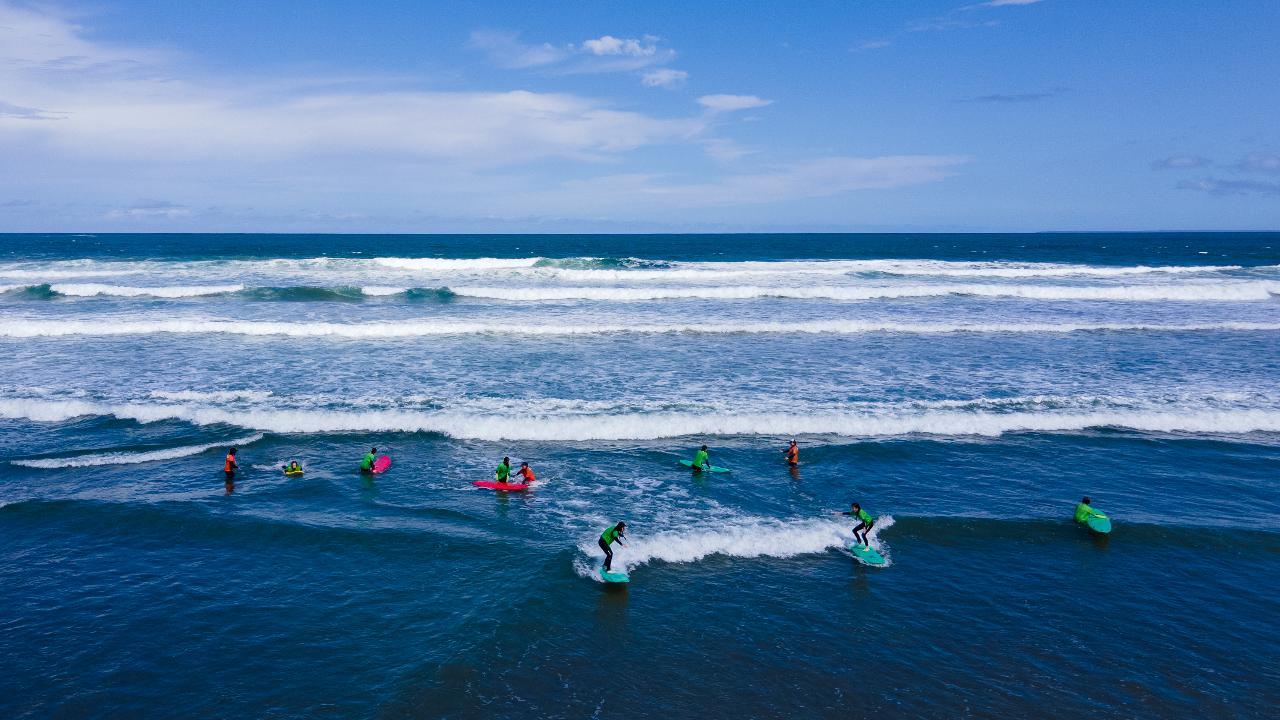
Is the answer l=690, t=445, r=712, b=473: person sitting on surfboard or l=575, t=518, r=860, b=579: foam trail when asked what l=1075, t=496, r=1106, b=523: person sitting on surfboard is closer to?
l=575, t=518, r=860, b=579: foam trail

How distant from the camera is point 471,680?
908 centimetres

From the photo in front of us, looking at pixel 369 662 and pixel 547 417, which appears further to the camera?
pixel 547 417

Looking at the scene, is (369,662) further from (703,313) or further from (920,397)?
(703,313)

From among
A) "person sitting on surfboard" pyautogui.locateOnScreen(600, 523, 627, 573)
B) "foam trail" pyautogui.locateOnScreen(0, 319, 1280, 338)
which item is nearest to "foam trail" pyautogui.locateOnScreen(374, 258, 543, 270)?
"foam trail" pyautogui.locateOnScreen(0, 319, 1280, 338)

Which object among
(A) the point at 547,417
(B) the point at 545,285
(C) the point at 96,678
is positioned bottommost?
(C) the point at 96,678

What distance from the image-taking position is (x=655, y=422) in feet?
63.8

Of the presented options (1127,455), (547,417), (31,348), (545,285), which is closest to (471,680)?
(547,417)

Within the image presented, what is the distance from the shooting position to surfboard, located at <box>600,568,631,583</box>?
11.4 metres

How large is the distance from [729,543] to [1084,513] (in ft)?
22.2

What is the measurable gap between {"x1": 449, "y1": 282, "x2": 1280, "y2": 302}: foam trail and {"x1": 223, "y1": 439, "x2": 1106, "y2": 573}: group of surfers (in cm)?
2740

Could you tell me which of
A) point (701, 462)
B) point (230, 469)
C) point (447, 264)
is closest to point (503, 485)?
point (701, 462)

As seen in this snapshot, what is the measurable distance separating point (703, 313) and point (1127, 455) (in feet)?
74.7

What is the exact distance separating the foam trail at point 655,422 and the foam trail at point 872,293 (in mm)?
24306

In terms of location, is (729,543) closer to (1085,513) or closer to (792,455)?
(792,455)
